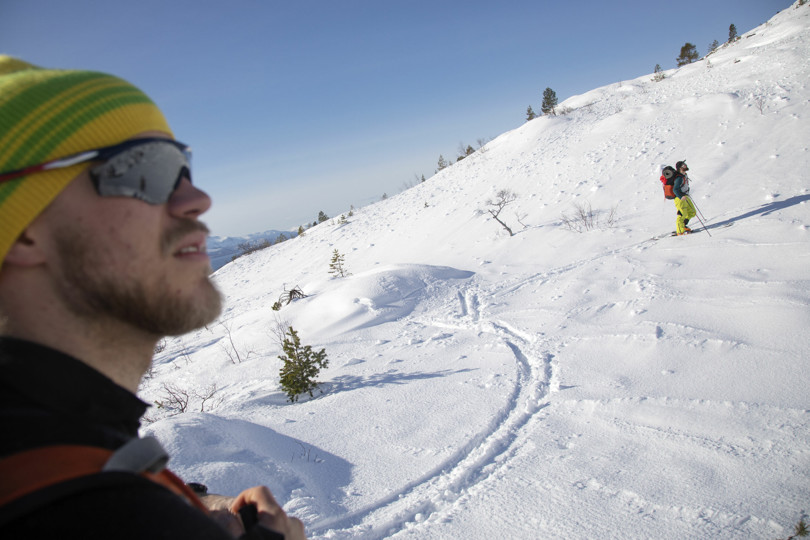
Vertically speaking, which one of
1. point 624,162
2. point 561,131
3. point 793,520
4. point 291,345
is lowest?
point 793,520

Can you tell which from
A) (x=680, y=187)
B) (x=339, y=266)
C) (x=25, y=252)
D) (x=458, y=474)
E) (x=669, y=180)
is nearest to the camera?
(x=25, y=252)

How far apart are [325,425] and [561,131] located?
66.4ft

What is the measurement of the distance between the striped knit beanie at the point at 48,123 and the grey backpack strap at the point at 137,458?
0.47 meters

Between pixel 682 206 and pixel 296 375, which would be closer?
pixel 296 375

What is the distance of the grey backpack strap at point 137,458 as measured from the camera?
65 centimetres

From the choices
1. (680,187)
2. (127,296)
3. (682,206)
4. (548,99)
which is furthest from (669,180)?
(548,99)

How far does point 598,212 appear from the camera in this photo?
11.4 meters

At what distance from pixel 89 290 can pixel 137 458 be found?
1.32 feet

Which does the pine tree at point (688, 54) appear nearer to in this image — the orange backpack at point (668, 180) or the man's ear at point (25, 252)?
the orange backpack at point (668, 180)

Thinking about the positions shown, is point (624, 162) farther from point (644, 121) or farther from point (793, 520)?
point (793, 520)

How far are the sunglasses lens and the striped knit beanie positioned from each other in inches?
1.9

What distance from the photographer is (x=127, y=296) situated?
93 centimetres

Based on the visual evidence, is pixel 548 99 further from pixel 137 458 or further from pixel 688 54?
pixel 137 458

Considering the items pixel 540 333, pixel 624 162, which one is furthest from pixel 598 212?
pixel 540 333
